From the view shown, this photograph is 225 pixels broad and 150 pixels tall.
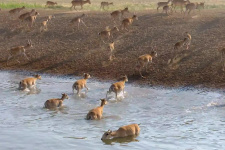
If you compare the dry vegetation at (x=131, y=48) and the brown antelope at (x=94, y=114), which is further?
the dry vegetation at (x=131, y=48)

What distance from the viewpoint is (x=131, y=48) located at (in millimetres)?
23344

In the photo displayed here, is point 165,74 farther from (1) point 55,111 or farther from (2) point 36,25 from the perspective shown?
(2) point 36,25

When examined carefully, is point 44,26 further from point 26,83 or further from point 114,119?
point 114,119

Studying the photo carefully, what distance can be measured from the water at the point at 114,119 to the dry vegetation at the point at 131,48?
5.53 ft

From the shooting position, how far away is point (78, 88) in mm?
17812

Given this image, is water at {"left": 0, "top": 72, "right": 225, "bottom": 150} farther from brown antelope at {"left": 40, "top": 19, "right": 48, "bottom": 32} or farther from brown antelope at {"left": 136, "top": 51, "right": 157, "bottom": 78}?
brown antelope at {"left": 40, "top": 19, "right": 48, "bottom": 32}

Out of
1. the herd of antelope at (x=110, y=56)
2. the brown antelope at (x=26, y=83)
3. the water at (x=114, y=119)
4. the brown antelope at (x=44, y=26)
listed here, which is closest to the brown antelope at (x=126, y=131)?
the herd of antelope at (x=110, y=56)

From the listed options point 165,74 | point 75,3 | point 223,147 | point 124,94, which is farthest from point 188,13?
point 223,147

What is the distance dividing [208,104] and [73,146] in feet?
19.2

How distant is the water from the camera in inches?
494

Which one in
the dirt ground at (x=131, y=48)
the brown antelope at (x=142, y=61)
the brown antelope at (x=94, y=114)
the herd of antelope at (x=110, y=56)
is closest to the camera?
the herd of antelope at (x=110, y=56)

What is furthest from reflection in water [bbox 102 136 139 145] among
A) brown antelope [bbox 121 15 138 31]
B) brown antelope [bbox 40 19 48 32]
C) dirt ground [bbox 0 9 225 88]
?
brown antelope [bbox 40 19 48 32]

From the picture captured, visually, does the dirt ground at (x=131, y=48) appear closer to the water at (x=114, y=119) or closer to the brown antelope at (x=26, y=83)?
the water at (x=114, y=119)

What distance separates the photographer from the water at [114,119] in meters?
12.5
